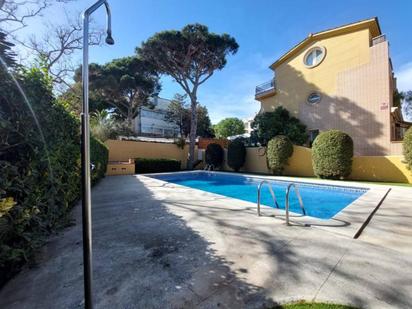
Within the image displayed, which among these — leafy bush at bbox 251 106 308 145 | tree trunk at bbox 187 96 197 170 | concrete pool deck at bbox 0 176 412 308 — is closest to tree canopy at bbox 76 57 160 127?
tree trunk at bbox 187 96 197 170

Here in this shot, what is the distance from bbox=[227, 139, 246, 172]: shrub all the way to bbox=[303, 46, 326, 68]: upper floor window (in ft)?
26.6

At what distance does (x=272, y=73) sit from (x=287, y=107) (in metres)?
4.25

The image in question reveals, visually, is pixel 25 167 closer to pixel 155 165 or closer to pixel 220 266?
pixel 220 266

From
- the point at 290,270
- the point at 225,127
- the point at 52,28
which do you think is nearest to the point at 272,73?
the point at 52,28

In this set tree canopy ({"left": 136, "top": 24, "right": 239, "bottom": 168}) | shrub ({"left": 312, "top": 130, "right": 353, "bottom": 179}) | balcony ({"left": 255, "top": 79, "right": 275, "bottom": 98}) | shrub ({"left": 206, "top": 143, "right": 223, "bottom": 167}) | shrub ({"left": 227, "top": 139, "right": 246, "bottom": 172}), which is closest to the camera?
shrub ({"left": 312, "top": 130, "right": 353, "bottom": 179})

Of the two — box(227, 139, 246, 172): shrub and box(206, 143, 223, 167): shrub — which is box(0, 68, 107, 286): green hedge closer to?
box(227, 139, 246, 172): shrub

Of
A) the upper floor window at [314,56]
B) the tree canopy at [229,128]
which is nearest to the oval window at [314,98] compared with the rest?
the upper floor window at [314,56]

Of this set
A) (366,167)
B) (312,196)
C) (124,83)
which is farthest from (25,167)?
(124,83)

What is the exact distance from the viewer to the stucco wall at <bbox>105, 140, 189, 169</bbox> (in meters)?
18.0

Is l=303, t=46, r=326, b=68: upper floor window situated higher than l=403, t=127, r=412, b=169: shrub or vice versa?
l=303, t=46, r=326, b=68: upper floor window

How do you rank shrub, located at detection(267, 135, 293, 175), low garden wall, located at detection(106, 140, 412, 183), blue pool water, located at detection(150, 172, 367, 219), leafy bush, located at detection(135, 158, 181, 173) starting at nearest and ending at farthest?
1. blue pool water, located at detection(150, 172, 367, 219)
2. low garden wall, located at detection(106, 140, 412, 183)
3. shrub, located at detection(267, 135, 293, 175)
4. leafy bush, located at detection(135, 158, 181, 173)

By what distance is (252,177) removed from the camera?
13.7 metres

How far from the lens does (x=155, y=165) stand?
1767cm

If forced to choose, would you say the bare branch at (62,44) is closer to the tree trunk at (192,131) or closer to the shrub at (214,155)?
the tree trunk at (192,131)
